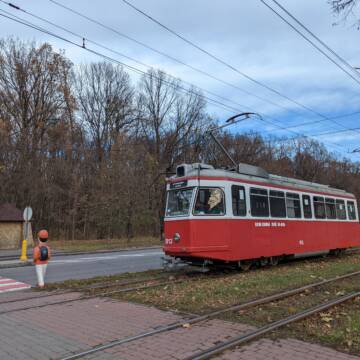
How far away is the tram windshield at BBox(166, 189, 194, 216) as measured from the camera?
12082mm

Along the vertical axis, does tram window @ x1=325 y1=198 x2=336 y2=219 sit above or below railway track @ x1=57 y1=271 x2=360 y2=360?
above

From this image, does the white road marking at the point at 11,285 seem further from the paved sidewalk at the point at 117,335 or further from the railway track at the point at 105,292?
the paved sidewalk at the point at 117,335

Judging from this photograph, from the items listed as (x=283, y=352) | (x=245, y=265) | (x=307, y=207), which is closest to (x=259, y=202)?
(x=245, y=265)

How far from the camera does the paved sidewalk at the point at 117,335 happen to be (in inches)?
209

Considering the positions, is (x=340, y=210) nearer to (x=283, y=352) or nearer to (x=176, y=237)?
(x=176, y=237)

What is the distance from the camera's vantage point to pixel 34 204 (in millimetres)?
37062

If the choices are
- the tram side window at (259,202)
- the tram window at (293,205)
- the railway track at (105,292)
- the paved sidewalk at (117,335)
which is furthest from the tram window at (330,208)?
the paved sidewalk at (117,335)

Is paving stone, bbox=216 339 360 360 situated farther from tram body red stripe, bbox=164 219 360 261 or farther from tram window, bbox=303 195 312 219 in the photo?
tram window, bbox=303 195 312 219

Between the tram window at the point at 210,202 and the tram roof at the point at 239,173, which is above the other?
the tram roof at the point at 239,173

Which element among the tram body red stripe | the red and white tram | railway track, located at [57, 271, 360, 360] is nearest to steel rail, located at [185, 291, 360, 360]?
railway track, located at [57, 271, 360, 360]

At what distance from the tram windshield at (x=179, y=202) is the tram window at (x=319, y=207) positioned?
266 inches

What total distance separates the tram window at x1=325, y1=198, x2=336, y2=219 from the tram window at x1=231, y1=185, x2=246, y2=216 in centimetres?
634

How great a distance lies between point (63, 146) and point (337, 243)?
1107 inches

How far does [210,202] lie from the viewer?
39.5 feet
